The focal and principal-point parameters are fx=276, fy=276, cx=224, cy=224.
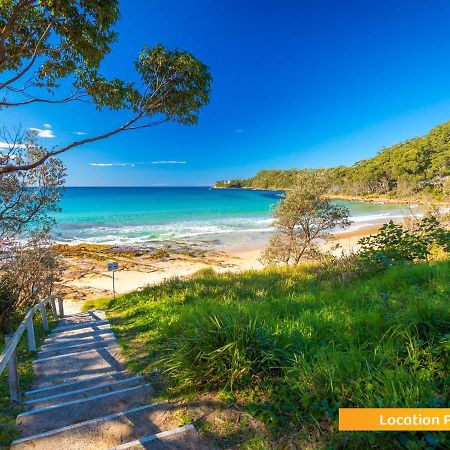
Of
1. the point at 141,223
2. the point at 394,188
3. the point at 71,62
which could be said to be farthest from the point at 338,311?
the point at 394,188

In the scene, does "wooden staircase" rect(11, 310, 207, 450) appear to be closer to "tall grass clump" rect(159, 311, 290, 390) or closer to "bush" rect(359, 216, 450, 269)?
"tall grass clump" rect(159, 311, 290, 390)

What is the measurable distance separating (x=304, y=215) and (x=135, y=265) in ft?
46.6

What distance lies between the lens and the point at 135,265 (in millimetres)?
22922

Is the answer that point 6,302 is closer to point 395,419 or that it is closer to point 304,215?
point 395,419

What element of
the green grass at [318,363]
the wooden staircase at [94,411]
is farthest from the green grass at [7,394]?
the green grass at [318,363]

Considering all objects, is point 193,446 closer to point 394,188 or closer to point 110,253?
point 110,253

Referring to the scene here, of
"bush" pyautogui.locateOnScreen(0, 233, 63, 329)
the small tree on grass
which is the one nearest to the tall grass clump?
"bush" pyautogui.locateOnScreen(0, 233, 63, 329)

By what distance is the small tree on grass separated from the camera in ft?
55.4

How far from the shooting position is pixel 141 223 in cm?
4553

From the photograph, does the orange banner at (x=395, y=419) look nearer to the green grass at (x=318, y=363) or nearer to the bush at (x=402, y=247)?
the green grass at (x=318, y=363)

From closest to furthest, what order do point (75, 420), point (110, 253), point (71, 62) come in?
1. point (75, 420)
2. point (71, 62)
3. point (110, 253)

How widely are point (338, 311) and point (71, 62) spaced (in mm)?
8177

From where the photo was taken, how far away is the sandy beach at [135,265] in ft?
61.0

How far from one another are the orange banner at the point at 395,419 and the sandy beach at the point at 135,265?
15025 mm
